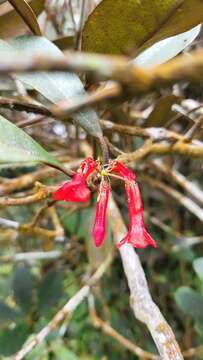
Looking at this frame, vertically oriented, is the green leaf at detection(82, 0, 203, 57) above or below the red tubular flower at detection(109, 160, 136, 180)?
above

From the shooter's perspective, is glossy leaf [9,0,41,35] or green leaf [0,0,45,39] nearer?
glossy leaf [9,0,41,35]

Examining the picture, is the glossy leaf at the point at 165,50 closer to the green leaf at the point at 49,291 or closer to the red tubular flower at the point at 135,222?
the red tubular flower at the point at 135,222

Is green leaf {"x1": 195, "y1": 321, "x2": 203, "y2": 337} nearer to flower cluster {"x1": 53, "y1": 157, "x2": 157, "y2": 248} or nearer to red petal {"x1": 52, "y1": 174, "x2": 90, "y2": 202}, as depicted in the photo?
flower cluster {"x1": 53, "y1": 157, "x2": 157, "y2": 248}

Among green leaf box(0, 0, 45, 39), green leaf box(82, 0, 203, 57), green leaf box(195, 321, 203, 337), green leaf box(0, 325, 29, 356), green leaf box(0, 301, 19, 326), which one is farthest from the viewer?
green leaf box(0, 301, 19, 326)

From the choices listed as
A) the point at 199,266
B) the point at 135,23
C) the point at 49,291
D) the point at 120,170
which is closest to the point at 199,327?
the point at 199,266

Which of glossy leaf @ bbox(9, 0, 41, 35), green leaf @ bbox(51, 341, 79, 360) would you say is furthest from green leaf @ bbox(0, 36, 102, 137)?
green leaf @ bbox(51, 341, 79, 360)

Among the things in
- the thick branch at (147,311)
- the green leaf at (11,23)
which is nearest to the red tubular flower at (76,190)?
the thick branch at (147,311)

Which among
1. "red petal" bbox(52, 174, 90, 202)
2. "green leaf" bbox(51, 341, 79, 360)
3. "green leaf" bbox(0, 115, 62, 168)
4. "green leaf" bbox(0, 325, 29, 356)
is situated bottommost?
"green leaf" bbox(51, 341, 79, 360)

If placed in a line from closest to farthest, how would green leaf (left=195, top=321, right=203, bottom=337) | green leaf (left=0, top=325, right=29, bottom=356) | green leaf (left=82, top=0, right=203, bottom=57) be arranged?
1. green leaf (left=82, top=0, right=203, bottom=57)
2. green leaf (left=195, top=321, right=203, bottom=337)
3. green leaf (left=0, top=325, right=29, bottom=356)
